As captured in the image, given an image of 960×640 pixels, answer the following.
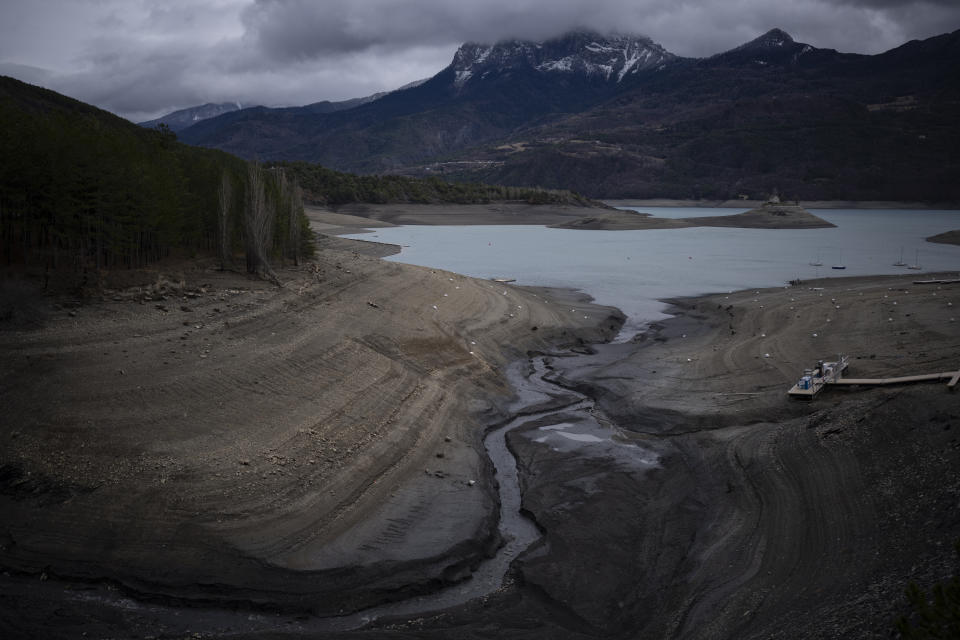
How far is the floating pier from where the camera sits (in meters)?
16.3

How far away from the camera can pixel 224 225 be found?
2692cm

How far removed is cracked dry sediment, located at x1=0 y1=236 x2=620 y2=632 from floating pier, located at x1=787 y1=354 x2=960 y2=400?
7.30 m

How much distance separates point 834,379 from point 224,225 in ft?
64.6

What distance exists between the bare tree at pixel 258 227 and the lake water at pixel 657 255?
43.8 ft

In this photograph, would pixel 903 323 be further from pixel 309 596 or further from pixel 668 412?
pixel 309 596

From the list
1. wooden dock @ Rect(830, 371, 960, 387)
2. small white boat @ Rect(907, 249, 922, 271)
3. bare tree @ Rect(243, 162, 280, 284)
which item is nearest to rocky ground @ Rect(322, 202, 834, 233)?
small white boat @ Rect(907, 249, 922, 271)

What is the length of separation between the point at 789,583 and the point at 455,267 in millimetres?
38424

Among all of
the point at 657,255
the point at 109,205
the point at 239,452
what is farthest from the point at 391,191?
the point at 239,452

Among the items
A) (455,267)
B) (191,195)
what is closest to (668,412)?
(191,195)

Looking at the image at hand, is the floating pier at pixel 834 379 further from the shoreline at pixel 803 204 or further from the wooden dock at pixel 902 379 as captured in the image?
the shoreline at pixel 803 204

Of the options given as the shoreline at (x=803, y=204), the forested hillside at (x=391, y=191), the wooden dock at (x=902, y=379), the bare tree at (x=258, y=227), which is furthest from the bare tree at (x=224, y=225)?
the shoreline at (x=803, y=204)

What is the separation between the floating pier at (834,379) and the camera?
16266mm

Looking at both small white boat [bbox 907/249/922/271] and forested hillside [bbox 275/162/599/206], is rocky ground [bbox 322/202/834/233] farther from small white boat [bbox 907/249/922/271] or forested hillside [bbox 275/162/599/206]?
small white boat [bbox 907/249/922/271]

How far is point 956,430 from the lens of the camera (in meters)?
12.8
